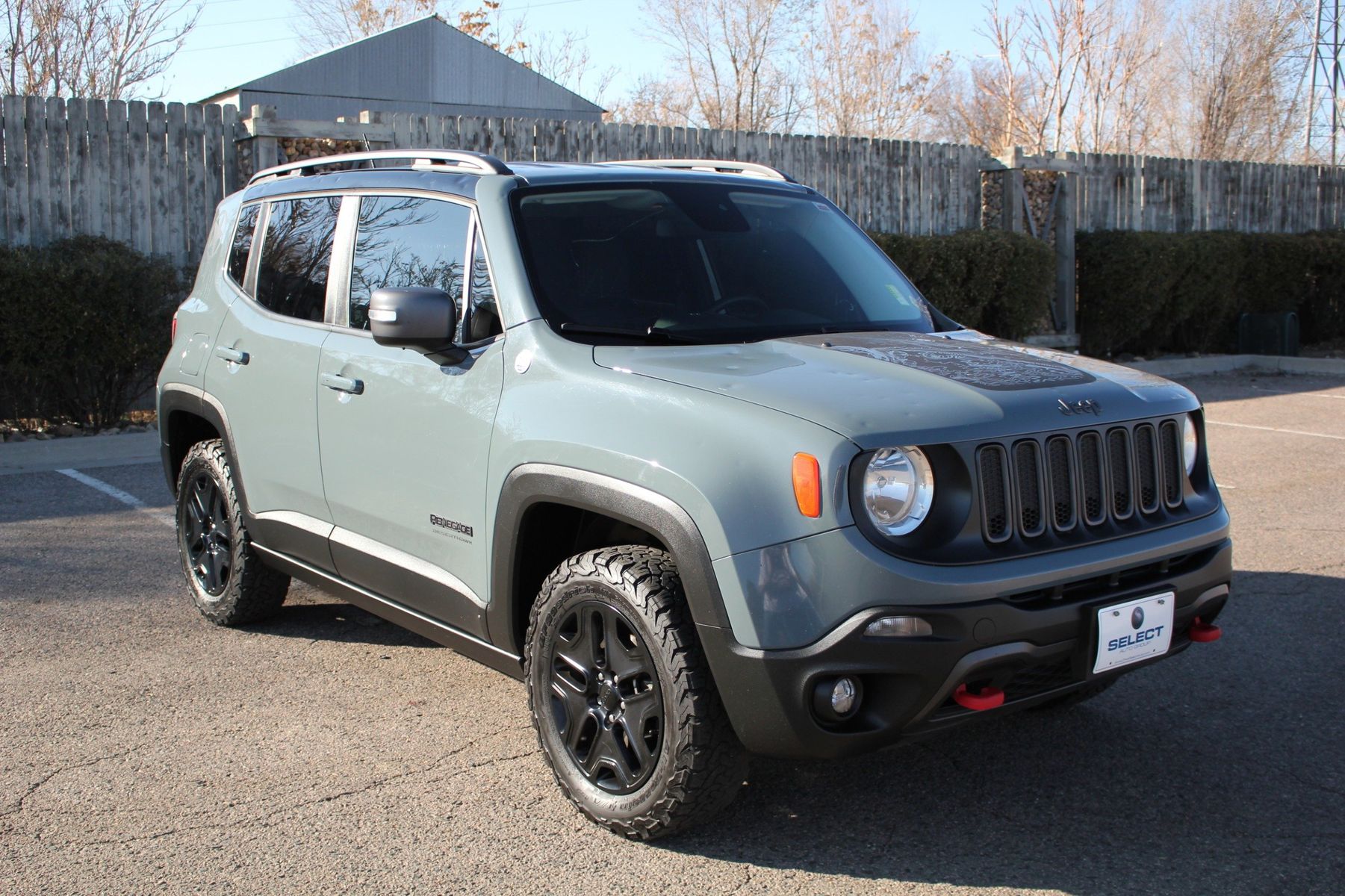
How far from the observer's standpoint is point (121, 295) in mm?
10766

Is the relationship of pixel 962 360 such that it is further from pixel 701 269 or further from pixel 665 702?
pixel 665 702

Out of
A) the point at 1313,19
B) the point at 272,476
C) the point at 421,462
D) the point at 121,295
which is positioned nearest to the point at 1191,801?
the point at 421,462

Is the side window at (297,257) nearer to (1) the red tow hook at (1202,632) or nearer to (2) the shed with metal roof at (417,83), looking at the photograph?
(1) the red tow hook at (1202,632)

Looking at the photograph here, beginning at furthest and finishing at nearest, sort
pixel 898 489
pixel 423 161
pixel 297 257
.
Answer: pixel 297 257 → pixel 423 161 → pixel 898 489

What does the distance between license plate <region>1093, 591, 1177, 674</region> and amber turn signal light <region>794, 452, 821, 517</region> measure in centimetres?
85

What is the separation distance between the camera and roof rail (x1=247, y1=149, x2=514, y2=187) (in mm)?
4523

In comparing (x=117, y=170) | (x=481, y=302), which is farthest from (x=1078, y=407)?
(x=117, y=170)

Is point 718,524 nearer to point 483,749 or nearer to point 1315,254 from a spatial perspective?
point 483,749

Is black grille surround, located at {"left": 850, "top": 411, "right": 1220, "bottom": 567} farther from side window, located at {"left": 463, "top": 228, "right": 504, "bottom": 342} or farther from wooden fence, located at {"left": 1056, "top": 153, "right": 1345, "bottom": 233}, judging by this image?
wooden fence, located at {"left": 1056, "top": 153, "right": 1345, "bottom": 233}

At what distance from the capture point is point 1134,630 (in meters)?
3.54

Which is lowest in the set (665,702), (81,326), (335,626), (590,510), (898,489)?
(335,626)

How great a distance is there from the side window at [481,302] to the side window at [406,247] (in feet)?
0.23

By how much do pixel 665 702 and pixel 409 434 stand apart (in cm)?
142

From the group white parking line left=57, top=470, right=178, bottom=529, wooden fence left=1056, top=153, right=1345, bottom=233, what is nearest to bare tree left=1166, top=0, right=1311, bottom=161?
wooden fence left=1056, top=153, right=1345, bottom=233
